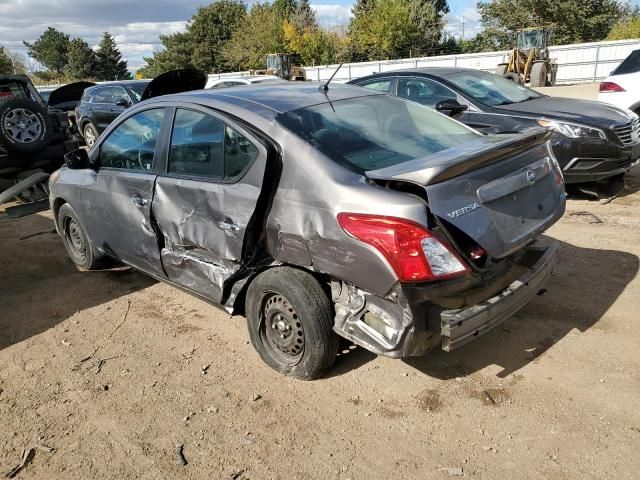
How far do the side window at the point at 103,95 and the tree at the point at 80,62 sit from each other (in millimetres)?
74463

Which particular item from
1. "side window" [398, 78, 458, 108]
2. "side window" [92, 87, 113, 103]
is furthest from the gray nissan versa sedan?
"side window" [92, 87, 113, 103]

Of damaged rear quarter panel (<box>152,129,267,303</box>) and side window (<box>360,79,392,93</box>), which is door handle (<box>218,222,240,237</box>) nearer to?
damaged rear quarter panel (<box>152,129,267,303</box>)

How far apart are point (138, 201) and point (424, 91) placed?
4478 mm

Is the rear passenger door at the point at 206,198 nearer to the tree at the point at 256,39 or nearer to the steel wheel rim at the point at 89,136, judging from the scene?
the steel wheel rim at the point at 89,136

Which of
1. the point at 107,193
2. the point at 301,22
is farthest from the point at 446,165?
the point at 301,22

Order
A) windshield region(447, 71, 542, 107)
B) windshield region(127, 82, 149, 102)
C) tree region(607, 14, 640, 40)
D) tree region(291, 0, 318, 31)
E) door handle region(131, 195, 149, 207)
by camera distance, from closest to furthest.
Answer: door handle region(131, 195, 149, 207) → windshield region(447, 71, 542, 107) → windshield region(127, 82, 149, 102) → tree region(607, 14, 640, 40) → tree region(291, 0, 318, 31)

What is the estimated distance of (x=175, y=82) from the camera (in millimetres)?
6172

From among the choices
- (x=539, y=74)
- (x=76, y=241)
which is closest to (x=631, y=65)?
(x=76, y=241)

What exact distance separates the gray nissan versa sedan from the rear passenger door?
11 mm

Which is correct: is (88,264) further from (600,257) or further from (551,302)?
(600,257)

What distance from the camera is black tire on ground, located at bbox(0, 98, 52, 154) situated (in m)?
7.43

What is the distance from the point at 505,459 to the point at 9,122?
7.84 meters

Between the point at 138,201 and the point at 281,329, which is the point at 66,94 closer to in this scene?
the point at 138,201

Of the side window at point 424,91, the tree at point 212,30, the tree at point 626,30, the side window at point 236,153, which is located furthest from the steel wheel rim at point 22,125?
the tree at point 212,30
